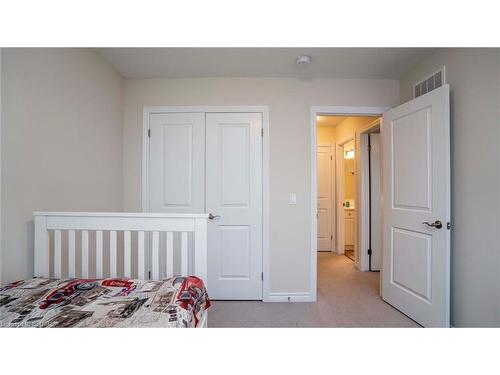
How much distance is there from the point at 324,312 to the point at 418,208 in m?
1.28

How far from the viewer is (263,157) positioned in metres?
2.41

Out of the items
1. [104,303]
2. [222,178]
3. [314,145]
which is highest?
[314,145]

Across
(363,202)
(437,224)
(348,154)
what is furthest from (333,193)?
(437,224)

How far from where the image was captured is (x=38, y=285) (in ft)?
3.93

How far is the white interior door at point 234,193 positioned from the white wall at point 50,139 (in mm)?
1012

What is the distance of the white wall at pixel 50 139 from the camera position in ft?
4.25

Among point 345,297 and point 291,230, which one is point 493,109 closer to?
point 291,230

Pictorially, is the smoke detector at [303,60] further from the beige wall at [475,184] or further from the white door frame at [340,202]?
the white door frame at [340,202]

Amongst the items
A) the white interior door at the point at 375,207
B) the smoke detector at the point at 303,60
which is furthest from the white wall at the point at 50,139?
the white interior door at the point at 375,207

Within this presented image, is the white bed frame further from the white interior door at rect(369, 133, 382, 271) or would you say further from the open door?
the white interior door at rect(369, 133, 382, 271)

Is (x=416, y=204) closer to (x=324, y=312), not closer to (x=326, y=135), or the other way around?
(x=324, y=312)

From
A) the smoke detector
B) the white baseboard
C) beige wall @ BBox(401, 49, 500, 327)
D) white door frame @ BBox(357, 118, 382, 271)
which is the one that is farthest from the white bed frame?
white door frame @ BBox(357, 118, 382, 271)
